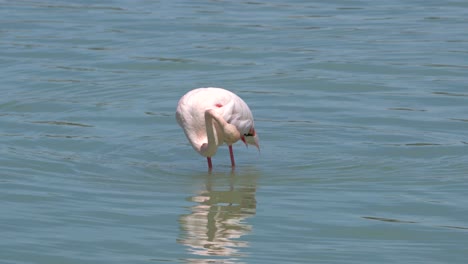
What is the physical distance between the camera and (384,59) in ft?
52.0

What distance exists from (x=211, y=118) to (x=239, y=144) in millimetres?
2048

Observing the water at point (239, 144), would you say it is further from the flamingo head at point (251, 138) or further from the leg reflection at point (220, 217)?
the flamingo head at point (251, 138)

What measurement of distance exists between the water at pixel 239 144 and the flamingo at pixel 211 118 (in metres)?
0.37

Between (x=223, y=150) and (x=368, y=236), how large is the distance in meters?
3.76

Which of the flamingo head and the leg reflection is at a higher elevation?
the flamingo head

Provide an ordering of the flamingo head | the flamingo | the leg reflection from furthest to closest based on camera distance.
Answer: the flamingo head, the flamingo, the leg reflection

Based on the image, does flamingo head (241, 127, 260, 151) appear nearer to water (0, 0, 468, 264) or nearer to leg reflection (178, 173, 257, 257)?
water (0, 0, 468, 264)

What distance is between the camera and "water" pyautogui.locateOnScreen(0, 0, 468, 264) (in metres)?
8.68

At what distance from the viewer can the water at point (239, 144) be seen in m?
8.68

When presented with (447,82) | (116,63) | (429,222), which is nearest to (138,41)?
(116,63)

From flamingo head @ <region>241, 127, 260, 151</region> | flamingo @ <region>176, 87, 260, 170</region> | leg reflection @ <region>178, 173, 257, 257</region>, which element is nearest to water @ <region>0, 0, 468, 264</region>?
leg reflection @ <region>178, 173, 257, 257</region>

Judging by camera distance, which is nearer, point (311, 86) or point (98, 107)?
point (98, 107)

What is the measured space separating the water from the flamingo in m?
0.37

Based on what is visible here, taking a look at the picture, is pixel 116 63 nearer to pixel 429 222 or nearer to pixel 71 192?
pixel 71 192
